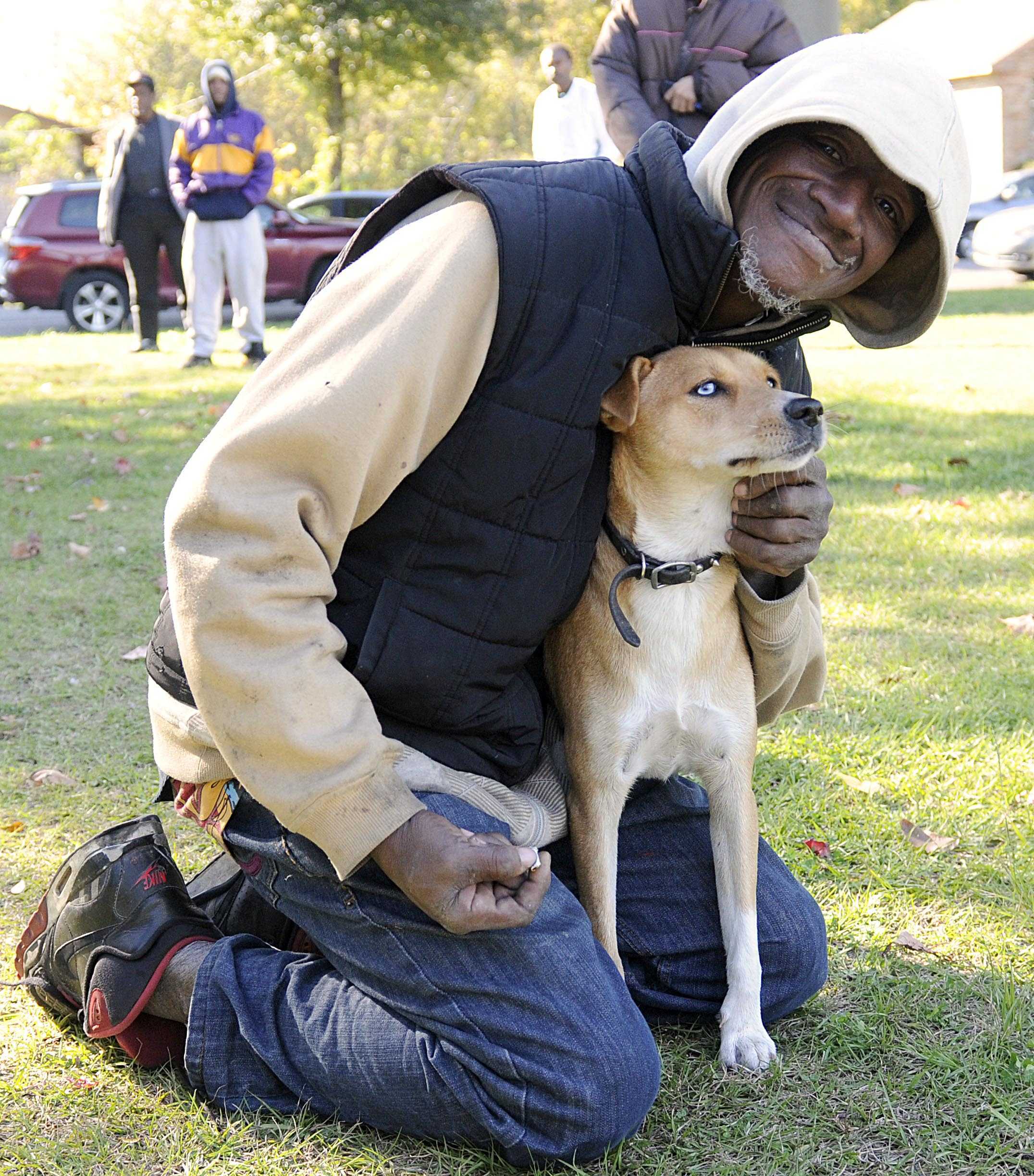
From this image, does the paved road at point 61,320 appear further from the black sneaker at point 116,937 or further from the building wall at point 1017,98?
the building wall at point 1017,98

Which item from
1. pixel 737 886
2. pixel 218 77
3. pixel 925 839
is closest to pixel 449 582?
pixel 737 886

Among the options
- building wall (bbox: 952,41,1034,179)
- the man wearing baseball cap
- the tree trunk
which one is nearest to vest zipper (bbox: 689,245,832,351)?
the man wearing baseball cap

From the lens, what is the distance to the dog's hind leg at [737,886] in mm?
2533

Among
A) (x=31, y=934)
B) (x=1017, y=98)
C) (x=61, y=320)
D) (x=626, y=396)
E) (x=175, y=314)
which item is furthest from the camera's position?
(x=1017, y=98)

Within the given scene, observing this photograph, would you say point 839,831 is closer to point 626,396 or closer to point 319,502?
point 626,396

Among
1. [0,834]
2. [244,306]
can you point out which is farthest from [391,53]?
[0,834]

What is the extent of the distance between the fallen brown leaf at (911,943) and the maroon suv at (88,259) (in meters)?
14.0

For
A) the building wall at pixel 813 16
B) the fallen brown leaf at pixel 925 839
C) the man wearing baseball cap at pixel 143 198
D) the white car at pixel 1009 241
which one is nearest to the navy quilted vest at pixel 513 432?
the fallen brown leaf at pixel 925 839

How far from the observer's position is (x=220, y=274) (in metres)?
11.3

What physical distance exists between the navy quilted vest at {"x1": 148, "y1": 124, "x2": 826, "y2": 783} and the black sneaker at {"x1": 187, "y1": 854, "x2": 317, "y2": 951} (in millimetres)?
643

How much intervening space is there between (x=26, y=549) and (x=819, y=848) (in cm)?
407

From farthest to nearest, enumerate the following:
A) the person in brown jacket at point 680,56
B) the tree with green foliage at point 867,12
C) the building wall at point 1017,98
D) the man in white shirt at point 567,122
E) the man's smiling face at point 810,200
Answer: the tree with green foliage at point 867,12 < the building wall at point 1017,98 < the man in white shirt at point 567,122 < the person in brown jacket at point 680,56 < the man's smiling face at point 810,200

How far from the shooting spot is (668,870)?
2797 millimetres

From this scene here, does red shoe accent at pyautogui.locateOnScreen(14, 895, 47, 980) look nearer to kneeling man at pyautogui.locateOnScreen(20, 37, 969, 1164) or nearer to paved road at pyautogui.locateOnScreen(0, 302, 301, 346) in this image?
kneeling man at pyautogui.locateOnScreen(20, 37, 969, 1164)
